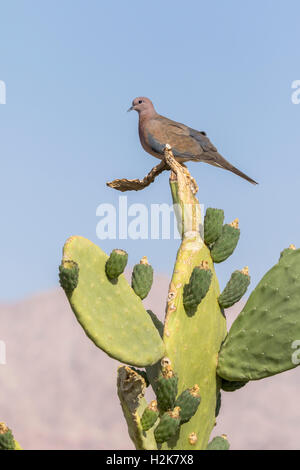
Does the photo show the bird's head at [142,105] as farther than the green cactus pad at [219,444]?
Yes

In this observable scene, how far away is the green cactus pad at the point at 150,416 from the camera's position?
3643 millimetres

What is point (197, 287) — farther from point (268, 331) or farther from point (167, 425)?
point (167, 425)

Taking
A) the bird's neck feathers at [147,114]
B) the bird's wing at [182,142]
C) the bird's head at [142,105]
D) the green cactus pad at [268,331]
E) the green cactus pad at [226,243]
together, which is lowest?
the green cactus pad at [268,331]

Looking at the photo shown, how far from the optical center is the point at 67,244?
3654 millimetres

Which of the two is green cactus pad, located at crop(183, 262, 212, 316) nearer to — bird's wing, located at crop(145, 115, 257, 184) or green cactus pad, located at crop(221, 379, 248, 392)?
green cactus pad, located at crop(221, 379, 248, 392)

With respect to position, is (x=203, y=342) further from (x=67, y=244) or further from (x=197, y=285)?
(x=67, y=244)

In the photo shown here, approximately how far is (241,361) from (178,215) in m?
0.90

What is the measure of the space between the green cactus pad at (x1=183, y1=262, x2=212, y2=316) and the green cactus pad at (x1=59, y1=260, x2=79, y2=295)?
0.65 m

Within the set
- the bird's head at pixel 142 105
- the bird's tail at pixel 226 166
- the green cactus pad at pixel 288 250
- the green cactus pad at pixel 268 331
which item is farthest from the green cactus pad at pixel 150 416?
the bird's head at pixel 142 105

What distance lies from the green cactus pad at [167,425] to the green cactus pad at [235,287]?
26.9 inches

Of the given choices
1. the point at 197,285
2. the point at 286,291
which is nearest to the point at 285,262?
the point at 286,291

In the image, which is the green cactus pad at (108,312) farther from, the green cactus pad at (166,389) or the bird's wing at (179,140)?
the bird's wing at (179,140)

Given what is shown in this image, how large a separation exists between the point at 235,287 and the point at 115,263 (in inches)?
28.1
